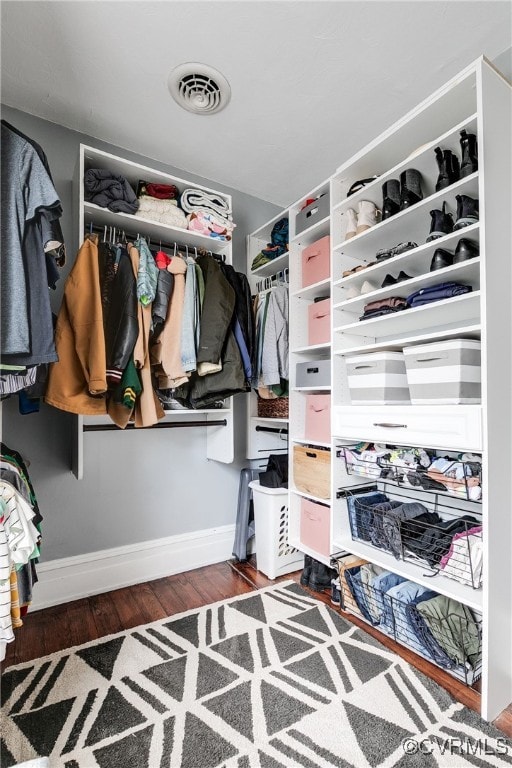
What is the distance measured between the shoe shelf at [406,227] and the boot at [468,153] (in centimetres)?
5

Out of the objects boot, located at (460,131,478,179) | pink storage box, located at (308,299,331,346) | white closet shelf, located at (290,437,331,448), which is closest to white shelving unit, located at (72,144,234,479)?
white closet shelf, located at (290,437,331,448)

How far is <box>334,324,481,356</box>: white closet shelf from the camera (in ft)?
4.39

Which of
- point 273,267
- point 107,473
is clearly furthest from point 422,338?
point 107,473

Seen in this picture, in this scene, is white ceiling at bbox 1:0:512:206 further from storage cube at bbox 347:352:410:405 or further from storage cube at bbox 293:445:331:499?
storage cube at bbox 293:445:331:499

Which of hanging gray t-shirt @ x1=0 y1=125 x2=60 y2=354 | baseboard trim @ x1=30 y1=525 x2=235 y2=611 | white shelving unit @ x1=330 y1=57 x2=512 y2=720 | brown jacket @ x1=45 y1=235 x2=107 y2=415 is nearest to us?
hanging gray t-shirt @ x1=0 y1=125 x2=60 y2=354

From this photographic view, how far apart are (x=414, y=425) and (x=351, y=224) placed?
1.05 meters

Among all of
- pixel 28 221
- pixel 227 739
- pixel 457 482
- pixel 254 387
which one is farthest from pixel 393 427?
pixel 28 221

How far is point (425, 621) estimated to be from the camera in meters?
1.43

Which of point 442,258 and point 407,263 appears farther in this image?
point 407,263

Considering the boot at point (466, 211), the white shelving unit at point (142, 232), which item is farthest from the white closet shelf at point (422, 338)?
the white shelving unit at point (142, 232)

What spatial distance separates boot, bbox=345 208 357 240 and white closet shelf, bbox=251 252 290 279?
444 mm

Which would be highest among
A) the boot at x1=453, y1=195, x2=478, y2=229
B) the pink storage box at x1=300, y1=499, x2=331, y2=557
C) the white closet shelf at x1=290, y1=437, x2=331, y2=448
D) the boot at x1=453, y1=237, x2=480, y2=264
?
the boot at x1=453, y1=195, x2=478, y2=229

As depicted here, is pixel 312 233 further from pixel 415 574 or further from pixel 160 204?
pixel 415 574

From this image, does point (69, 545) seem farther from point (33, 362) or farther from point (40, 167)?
point (40, 167)
